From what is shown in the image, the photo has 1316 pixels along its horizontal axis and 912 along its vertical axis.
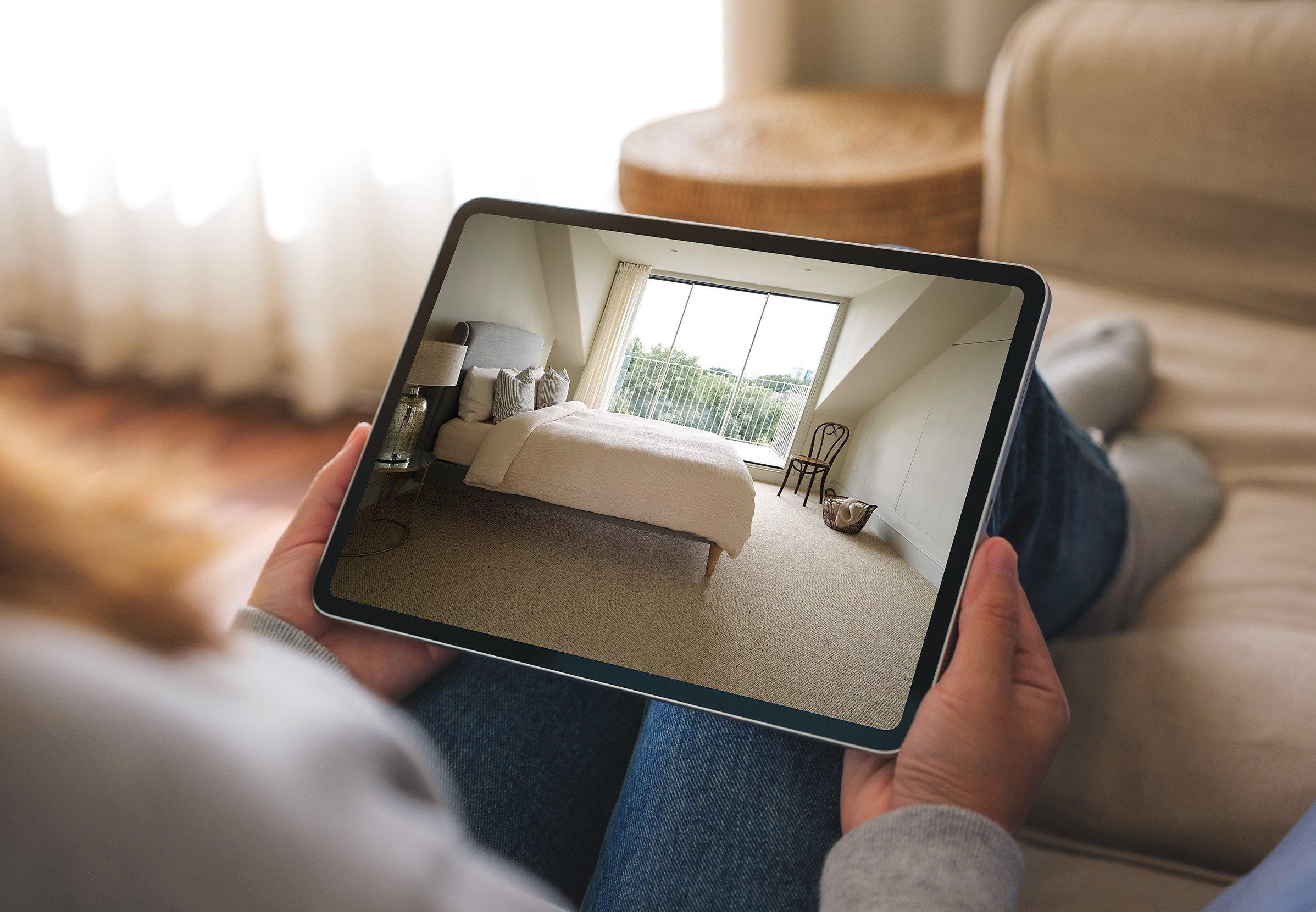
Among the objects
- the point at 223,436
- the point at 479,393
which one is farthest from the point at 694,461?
the point at 223,436

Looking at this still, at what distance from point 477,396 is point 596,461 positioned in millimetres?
139

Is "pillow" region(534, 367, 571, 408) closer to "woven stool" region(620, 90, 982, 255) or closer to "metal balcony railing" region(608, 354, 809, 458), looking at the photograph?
"metal balcony railing" region(608, 354, 809, 458)

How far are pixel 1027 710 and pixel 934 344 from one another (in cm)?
31

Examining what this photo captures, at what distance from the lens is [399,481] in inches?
23.6

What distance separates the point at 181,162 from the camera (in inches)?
76.6

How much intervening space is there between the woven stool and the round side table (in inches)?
25.0

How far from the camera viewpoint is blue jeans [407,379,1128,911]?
0.48m

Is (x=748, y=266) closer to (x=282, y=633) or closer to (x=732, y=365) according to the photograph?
(x=732, y=365)

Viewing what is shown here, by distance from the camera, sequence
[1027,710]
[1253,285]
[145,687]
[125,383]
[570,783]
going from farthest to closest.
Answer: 1. [125,383]
2. [1253,285]
3. [570,783]
4. [1027,710]
5. [145,687]

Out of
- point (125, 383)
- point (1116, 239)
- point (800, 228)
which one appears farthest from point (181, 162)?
point (1116, 239)

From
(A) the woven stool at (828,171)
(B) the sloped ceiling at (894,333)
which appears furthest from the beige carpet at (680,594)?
(A) the woven stool at (828,171)

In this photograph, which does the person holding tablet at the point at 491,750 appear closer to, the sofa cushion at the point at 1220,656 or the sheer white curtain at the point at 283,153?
the sofa cushion at the point at 1220,656

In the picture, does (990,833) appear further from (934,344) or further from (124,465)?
(124,465)

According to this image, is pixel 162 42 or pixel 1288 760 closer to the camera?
pixel 1288 760
